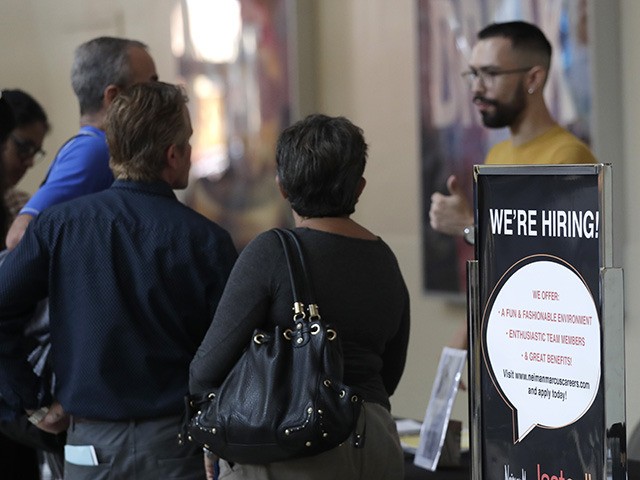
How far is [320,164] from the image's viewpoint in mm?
2426

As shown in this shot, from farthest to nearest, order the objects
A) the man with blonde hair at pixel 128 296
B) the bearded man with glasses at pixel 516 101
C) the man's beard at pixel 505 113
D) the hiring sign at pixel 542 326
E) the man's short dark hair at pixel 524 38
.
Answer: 1. the man's short dark hair at pixel 524 38
2. the man's beard at pixel 505 113
3. the bearded man with glasses at pixel 516 101
4. the man with blonde hair at pixel 128 296
5. the hiring sign at pixel 542 326

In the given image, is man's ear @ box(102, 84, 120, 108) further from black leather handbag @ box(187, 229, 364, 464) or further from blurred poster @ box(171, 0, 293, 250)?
blurred poster @ box(171, 0, 293, 250)

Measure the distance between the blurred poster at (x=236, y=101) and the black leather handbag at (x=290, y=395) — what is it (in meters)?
4.09

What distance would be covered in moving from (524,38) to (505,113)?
320mm

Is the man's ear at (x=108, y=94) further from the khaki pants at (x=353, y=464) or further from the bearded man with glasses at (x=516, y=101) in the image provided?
the khaki pants at (x=353, y=464)

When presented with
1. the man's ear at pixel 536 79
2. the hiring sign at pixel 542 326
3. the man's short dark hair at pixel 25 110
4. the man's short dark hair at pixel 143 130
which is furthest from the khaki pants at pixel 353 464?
the man's short dark hair at pixel 25 110

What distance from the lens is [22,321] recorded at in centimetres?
292

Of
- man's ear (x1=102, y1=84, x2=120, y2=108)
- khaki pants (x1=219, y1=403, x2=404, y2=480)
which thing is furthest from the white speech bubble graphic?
man's ear (x1=102, y1=84, x2=120, y2=108)

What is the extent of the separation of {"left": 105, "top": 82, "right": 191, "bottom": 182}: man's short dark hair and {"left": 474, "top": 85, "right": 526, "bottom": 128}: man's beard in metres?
1.28

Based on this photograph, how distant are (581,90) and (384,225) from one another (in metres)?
1.59

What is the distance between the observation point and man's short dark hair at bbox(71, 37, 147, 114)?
135 inches

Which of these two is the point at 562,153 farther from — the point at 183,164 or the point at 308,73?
the point at 308,73

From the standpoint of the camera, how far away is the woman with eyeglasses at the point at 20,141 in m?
4.26

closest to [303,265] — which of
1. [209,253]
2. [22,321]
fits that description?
[209,253]
